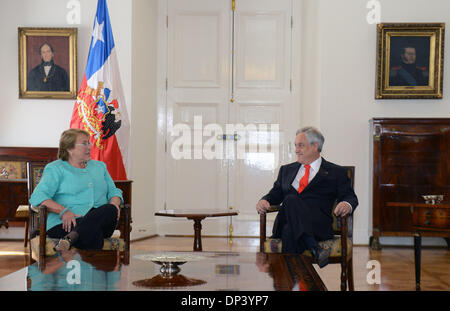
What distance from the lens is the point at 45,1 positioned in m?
7.02

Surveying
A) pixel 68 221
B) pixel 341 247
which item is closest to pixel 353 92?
pixel 341 247

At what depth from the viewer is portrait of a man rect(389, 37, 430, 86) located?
662cm

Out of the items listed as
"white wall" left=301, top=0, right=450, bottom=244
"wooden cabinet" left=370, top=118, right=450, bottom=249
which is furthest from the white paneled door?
"wooden cabinet" left=370, top=118, right=450, bottom=249

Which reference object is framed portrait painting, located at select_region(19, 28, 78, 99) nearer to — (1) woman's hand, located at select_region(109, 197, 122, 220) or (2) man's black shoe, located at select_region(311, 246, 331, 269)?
(1) woman's hand, located at select_region(109, 197, 122, 220)

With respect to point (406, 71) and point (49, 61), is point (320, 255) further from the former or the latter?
point (49, 61)

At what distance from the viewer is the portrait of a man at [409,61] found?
261 inches

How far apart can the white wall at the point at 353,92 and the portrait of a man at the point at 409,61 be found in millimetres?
218

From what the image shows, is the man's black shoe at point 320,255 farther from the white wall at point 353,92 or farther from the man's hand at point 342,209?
the white wall at point 353,92

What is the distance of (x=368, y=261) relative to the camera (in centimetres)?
561

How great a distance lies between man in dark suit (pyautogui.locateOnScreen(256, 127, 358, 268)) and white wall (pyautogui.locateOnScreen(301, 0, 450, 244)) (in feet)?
9.06

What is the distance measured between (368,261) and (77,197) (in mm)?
3052

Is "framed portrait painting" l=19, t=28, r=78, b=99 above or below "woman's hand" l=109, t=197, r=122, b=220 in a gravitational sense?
above
